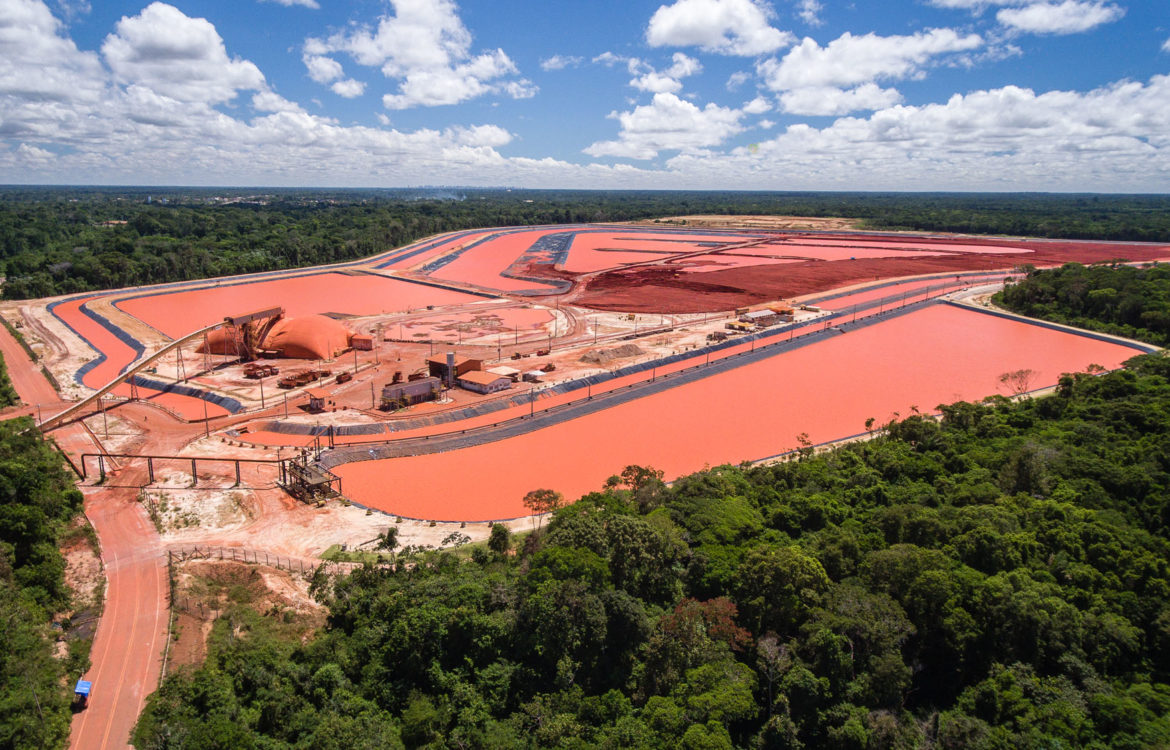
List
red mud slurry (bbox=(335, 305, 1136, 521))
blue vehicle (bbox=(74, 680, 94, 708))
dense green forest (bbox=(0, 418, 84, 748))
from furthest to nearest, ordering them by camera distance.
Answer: red mud slurry (bbox=(335, 305, 1136, 521)), blue vehicle (bbox=(74, 680, 94, 708)), dense green forest (bbox=(0, 418, 84, 748))

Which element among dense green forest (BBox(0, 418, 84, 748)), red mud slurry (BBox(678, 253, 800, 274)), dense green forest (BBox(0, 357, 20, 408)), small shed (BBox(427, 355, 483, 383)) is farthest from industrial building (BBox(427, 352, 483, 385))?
red mud slurry (BBox(678, 253, 800, 274))

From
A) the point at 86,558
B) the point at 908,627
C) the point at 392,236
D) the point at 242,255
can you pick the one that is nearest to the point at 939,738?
the point at 908,627

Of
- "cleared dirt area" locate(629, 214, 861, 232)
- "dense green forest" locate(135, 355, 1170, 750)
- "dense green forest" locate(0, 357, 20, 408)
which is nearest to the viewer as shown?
"dense green forest" locate(135, 355, 1170, 750)

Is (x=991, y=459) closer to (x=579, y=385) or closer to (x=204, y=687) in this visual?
(x=579, y=385)

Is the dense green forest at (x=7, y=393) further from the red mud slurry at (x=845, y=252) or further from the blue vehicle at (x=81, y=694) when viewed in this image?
the red mud slurry at (x=845, y=252)

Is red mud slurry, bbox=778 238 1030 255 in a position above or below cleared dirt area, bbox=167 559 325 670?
above

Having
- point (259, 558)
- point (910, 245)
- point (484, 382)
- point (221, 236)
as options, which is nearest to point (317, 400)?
point (484, 382)

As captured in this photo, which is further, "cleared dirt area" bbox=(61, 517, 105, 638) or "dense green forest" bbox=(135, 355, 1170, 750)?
"cleared dirt area" bbox=(61, 517, 105, 638)

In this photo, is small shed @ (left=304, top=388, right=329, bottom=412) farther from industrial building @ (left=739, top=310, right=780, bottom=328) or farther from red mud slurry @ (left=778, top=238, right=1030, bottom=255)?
red mud slurry @ (left=778, top=238, right=1030, bottom=255)
